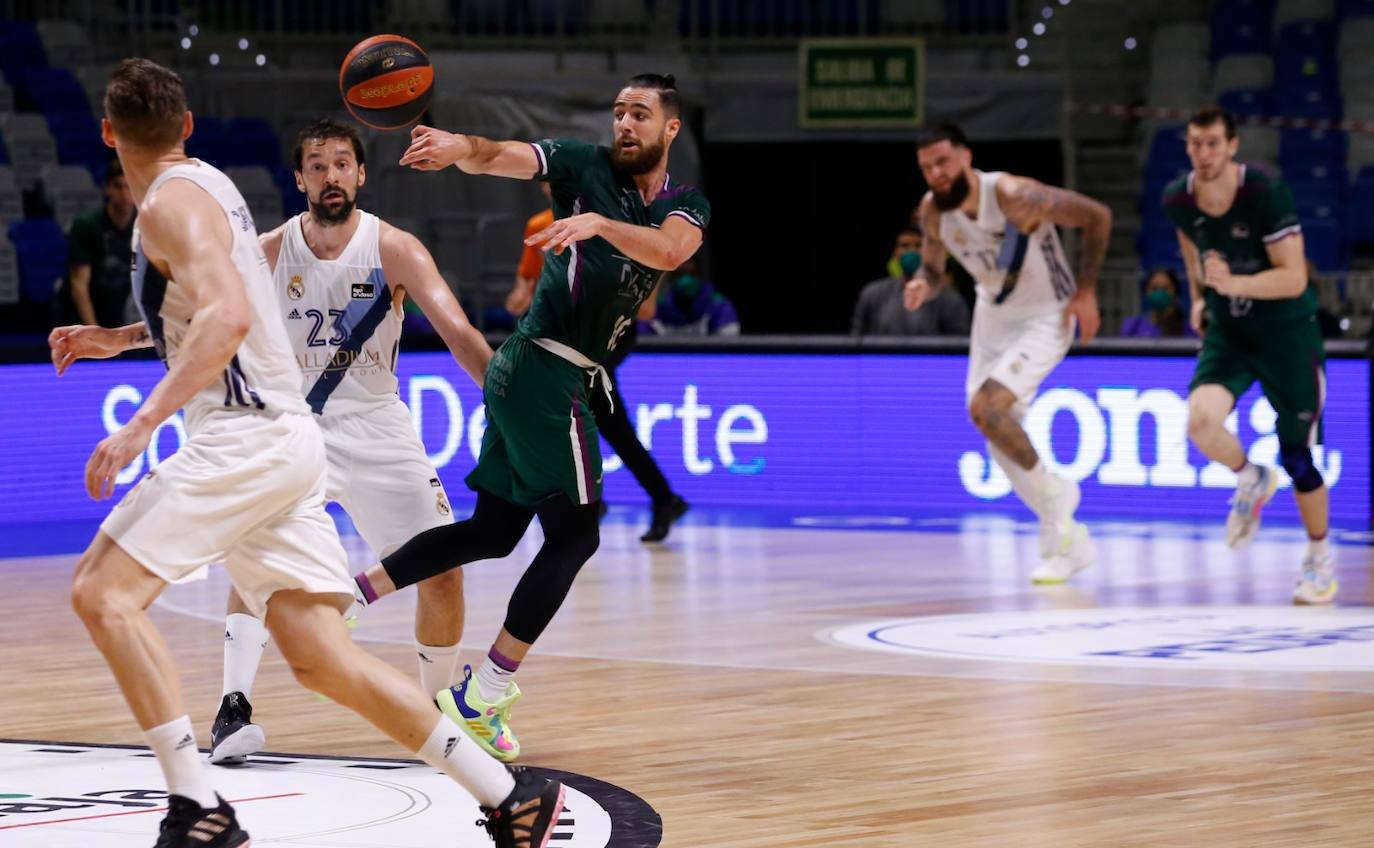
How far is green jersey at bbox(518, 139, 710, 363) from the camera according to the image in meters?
6.23

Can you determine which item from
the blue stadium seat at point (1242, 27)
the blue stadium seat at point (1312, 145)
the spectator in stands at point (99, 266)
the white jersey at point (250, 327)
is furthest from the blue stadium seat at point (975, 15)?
the white jersey at point (250, 327)

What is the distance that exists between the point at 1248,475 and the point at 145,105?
20.3 ft

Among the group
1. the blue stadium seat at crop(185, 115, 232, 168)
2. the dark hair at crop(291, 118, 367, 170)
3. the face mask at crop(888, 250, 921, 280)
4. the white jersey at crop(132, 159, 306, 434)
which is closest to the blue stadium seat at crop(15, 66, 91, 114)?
the blue stadium seat at crop(185, 115, 232, 168)

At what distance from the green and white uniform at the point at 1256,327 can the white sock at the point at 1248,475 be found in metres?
0.21

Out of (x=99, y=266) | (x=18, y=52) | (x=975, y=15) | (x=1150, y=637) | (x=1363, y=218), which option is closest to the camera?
(x=1150, y=637)

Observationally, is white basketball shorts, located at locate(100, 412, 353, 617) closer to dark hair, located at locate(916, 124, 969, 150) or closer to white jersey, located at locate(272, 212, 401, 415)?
white jersey, located at locate(272, 212, 401, 415)

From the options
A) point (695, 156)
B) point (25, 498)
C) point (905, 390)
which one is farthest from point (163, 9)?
point (905, 390)

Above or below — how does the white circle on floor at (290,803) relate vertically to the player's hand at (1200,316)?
below

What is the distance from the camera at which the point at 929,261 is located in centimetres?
1045

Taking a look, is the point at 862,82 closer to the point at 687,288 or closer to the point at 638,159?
the point at 687,288

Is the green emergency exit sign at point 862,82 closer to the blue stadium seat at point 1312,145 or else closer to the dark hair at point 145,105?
the blue stadium seat at point 1312,145

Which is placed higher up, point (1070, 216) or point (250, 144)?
point (250, 144)

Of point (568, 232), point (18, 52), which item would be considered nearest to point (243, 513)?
point (568, 232)

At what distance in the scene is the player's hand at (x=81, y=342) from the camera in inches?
216
